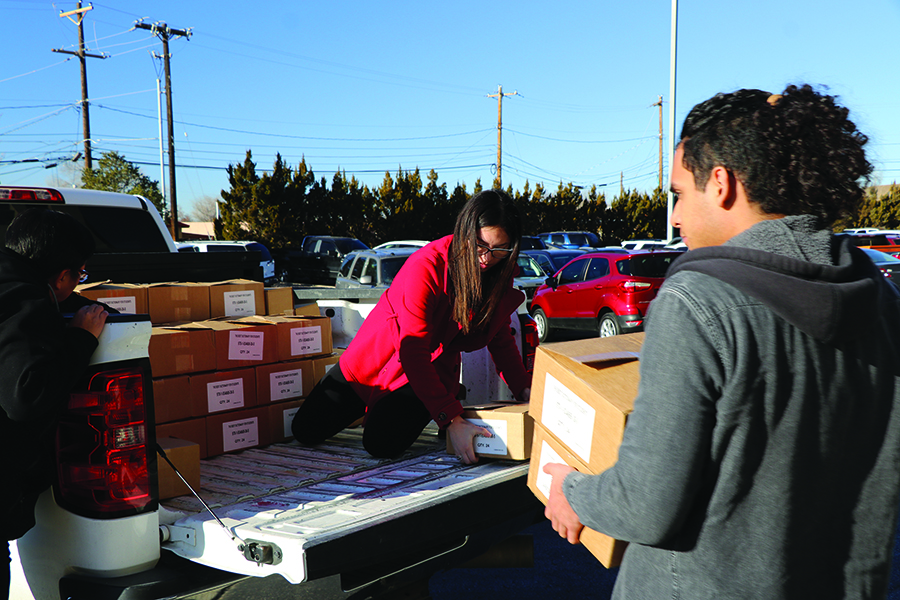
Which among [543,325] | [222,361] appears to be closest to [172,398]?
[222,361]

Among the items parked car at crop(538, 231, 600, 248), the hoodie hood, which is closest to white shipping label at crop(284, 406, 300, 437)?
the hoodie hood

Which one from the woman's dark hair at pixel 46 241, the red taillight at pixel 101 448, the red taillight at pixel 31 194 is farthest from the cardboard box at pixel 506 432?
the red taillight at pixel 31 194

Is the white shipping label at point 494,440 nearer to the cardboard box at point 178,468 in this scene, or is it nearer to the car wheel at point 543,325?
the cardboard box at point 178,468

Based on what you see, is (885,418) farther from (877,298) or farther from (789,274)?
(789,274)

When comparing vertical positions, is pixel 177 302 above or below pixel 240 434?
above

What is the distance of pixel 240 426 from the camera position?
319cm

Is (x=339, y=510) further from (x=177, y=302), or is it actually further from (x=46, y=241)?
(x=177, y=302)

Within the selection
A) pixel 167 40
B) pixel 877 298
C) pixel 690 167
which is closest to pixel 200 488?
pixel 690 167

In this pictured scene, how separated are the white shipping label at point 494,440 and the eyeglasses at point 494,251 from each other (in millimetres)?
780

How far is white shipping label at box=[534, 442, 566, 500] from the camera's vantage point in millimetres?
1936

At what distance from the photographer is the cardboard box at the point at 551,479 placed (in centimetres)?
160

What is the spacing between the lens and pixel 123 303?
3139 millimetres

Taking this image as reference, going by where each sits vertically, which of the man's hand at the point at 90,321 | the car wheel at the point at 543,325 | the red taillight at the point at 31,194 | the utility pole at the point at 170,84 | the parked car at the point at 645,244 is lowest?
the car wheel at the point at 543,325

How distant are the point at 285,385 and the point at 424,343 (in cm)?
80
